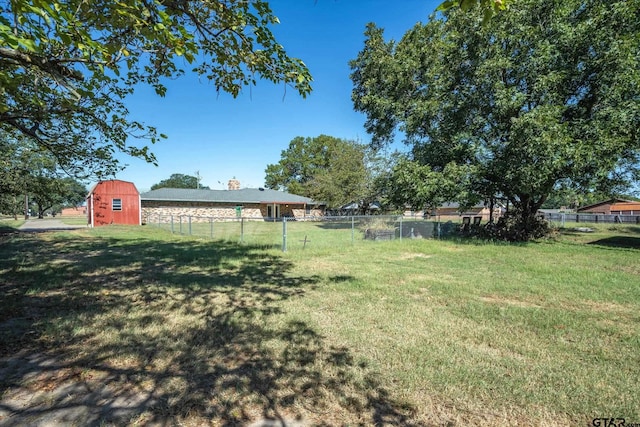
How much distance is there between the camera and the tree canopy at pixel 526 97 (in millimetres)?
10641

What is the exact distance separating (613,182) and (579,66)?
4845mm

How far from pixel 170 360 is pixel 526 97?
1399cm

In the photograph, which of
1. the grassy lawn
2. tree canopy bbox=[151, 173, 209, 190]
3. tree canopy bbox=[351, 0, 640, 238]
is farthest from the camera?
tree canopy bbox=[151, 173, 209, 190]

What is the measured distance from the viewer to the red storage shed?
80.1 ft

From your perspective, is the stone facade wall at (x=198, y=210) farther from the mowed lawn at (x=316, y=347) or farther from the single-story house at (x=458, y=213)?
the mowed lawn at (x=316, y=347)

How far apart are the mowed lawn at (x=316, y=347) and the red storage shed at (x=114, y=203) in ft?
65.6

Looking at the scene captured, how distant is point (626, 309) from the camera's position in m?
4.84

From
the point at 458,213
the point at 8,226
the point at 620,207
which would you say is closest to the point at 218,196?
the point at 8,226

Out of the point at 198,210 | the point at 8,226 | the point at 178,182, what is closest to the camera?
the point at 8,226

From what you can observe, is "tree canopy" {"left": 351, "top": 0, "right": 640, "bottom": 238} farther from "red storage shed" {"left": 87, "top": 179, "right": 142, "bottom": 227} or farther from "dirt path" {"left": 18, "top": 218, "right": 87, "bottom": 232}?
"dirt path" {"left": 18, "top": 218, "right": 87, "bottom": 232}

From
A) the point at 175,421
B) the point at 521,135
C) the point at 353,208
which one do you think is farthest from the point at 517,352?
the point at 353,208

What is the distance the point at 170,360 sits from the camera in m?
3.08

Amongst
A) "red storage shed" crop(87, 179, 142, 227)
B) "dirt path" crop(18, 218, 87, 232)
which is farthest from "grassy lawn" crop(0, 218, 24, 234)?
"red storage shed" crop(87, 179, 142, 227)

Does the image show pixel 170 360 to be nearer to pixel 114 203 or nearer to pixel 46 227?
pixel 46 227
